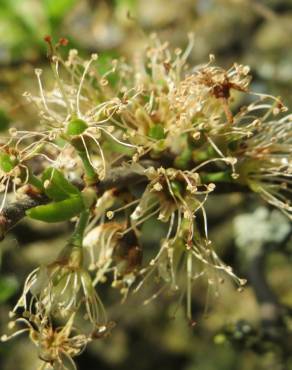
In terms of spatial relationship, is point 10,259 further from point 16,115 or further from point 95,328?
point 95,328

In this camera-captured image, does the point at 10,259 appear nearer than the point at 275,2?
Yes

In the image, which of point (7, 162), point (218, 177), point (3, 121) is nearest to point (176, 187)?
point (218, 177)

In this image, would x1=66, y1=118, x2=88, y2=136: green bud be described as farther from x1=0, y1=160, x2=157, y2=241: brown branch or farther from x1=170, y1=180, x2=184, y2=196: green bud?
x1=170, y1=180, x2=184, y2=196: green bud

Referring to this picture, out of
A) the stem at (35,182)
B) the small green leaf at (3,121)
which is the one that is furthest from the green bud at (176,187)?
the small green leaf at (3,121)

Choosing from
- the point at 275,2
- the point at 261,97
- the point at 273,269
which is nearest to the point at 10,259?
the point at 273,269

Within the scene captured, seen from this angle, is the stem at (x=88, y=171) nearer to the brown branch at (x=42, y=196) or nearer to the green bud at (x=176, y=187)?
the brown branch at (x=42, y=196)

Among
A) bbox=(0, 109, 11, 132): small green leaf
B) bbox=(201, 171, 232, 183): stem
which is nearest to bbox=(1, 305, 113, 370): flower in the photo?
bbox=(201, 171, 232, 183): stem

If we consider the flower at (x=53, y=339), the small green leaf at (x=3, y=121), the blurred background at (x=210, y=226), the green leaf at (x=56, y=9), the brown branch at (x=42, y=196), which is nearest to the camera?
the brown branch at (x=42, y=196)
